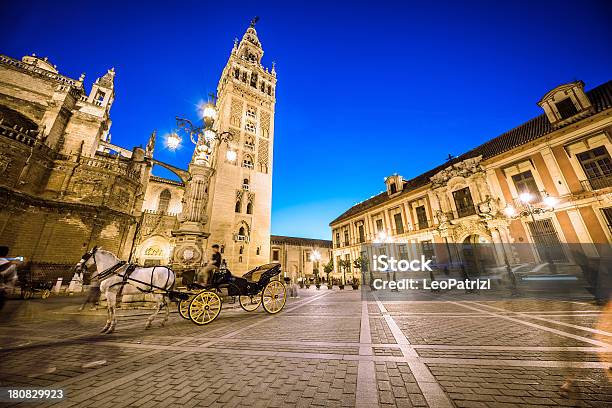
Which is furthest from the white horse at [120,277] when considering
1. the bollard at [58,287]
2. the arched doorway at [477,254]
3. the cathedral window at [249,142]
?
the cathedral window at [249,142]

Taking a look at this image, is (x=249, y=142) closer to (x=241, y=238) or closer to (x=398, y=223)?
(x=241, y=238)

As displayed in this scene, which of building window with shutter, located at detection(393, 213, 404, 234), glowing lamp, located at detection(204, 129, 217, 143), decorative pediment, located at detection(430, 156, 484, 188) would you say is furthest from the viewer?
building window with shutter, located at detection(393, 213, 404, 234)

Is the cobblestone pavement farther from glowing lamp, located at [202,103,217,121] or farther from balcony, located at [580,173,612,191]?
balcony, located at [580,173,612,191]

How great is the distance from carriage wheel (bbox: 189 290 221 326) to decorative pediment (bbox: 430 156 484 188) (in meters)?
20.8

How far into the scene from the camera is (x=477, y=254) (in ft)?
55.5

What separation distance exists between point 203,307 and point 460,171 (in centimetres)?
2137

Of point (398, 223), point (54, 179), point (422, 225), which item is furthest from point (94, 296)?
point (398, 223)

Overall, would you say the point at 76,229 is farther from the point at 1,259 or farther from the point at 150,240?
the point at 1,259

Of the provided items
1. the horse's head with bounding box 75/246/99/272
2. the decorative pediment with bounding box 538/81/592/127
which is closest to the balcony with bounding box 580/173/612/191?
the decorative pediment with bounding box 538/81/592/127

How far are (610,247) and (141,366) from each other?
20.7m

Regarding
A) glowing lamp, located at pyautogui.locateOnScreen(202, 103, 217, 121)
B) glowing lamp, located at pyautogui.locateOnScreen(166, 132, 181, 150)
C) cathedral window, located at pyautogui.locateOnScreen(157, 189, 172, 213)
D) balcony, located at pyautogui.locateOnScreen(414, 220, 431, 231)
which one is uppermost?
cathedral window, located at pyautogui.locateOnScreen(157, 189, 172, 213)

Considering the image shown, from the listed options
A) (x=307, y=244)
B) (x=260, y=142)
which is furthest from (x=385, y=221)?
(x=307, y=244)

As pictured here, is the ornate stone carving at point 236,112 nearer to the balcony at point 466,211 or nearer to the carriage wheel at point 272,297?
the carriage wheel at point 272,297

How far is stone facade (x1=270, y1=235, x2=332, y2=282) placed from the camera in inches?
1594
